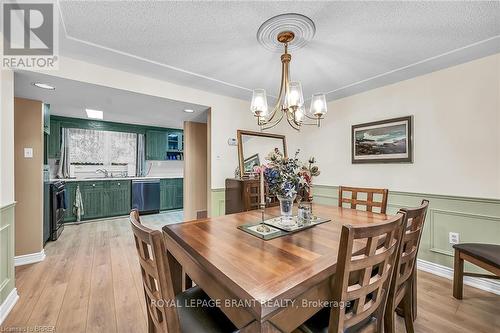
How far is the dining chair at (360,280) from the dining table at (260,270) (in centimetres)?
8

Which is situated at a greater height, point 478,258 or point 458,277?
point 478,258

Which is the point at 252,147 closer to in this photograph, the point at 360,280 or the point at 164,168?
the point at 360,280

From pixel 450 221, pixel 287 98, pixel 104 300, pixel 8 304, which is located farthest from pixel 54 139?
pixel 450 221

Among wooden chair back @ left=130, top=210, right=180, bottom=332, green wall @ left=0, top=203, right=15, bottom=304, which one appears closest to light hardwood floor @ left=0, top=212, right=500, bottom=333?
green wall @ left=0, top=203, right=15, bottom=304

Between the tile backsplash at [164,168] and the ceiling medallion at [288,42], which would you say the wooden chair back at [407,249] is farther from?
the tile backsplash at [164,168]

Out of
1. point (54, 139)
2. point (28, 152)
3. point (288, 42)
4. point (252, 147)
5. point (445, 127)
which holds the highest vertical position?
point (288, 42)

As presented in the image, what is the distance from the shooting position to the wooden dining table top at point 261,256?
0.78 meters

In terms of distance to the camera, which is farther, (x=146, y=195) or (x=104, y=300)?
(x=146, y=195)

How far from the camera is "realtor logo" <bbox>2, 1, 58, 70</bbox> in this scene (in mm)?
1473

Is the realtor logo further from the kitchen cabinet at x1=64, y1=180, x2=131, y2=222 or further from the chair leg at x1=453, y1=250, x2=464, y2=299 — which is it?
the chair leg at x1=453, y1=250, x2=464, y2=299

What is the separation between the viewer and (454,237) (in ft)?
7.57

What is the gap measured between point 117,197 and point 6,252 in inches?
120

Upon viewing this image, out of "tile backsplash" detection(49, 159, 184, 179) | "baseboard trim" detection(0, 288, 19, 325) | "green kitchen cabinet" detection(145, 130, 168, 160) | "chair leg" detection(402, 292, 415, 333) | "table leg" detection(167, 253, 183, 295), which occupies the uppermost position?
"green kitchen cabinet" detection(145, 130, 168, 160)

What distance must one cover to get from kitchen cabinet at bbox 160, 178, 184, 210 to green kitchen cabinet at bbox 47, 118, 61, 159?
2.13m
